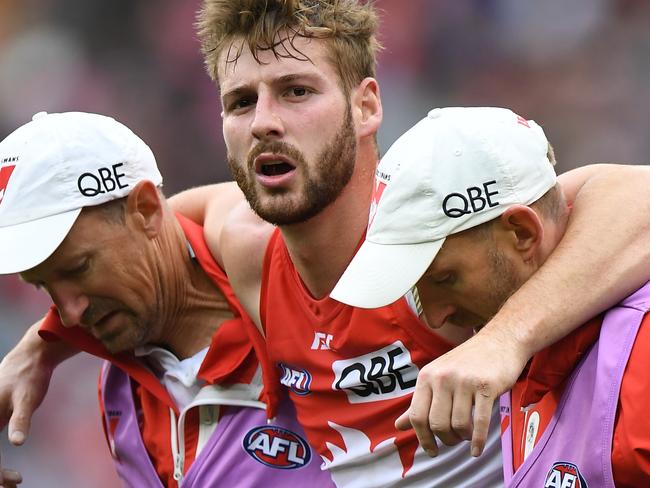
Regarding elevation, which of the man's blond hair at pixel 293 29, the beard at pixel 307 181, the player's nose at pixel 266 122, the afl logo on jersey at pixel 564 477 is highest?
the man's blond hair at pixel 293 29

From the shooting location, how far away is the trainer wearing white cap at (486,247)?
6.86 ft

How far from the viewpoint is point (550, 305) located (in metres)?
2.07

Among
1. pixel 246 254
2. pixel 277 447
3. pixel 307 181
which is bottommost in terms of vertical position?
pixel 277 447

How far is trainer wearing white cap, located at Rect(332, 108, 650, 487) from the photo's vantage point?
2.09m

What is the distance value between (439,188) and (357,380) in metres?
0.77

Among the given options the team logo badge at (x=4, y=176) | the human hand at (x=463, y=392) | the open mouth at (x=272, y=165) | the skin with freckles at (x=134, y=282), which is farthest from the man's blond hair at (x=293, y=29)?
the human hand at (x=463, y=392)

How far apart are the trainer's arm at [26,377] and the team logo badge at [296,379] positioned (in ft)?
2.60

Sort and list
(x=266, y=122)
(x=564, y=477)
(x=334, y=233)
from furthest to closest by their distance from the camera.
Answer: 1. (x=334, y=233)
2. (x=266, y=122)
3. (x=564, y=477)

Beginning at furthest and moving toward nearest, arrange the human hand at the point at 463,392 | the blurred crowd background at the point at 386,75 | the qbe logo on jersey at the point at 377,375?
the blurred crowd background at the point at 386,75
the qbe logo on jersey at the point at 377,375
the human hand at the point at 463,392

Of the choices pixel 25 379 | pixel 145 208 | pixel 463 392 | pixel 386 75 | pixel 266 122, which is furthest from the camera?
pixel 386 75

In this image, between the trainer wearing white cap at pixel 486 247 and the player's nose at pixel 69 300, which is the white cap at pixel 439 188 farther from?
the player's nose at pixel 69 300

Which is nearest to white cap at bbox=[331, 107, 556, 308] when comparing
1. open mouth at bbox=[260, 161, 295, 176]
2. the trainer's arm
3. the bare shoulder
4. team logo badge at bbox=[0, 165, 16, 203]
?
open mouth at bbox=[260, 161, 295, 176]

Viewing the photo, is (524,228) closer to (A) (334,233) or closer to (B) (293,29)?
(A) (334,233)

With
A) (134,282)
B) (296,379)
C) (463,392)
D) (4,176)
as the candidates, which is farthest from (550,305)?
(4,176)
